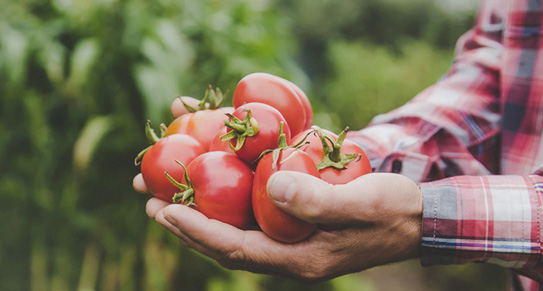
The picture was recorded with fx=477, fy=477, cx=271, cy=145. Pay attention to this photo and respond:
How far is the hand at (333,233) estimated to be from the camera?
0.77m

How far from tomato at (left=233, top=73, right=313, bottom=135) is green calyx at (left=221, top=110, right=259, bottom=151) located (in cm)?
14

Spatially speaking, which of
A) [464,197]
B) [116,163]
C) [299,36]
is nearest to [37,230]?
[116,163]

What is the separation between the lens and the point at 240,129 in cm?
80

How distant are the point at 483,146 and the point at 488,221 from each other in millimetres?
421

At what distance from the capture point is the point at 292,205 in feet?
2.41

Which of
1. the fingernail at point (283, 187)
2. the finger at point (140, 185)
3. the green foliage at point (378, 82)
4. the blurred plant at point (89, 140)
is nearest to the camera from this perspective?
the fingernail at point (283, 187)

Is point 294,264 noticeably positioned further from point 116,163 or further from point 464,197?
point 116,163

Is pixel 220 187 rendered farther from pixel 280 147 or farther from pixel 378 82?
pixel 378 82

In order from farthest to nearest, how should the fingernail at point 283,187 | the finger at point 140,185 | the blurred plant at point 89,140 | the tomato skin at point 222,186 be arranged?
1. the blurred plant at point 89,140
2. the finger at point 140,185
3. the tomato skin at point 222,186
4. the fingernail at point 283,187

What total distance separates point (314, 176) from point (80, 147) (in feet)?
4.17

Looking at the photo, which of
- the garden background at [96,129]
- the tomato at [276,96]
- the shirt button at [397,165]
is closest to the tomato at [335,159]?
the tomato at [276,96]

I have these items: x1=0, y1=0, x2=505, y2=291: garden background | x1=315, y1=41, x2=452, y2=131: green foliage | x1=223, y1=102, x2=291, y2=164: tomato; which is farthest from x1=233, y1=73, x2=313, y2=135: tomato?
x1=315, y1=41, x2=452, y2=131: green foliage

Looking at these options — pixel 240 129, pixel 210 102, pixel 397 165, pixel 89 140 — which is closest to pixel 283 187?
pixel 240 129

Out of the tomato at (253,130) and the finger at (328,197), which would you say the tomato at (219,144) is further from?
the finger at (328,197)
